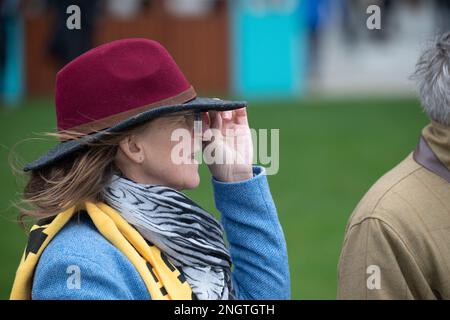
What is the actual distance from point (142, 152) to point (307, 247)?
4.51m

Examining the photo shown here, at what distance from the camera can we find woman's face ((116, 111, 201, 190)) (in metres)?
2.65

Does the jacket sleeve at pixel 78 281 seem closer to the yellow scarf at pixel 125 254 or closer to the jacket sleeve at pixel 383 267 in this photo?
the yellow scarf at pixel 125 254

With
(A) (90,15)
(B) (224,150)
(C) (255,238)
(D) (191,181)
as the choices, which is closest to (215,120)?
(B) (224,150)

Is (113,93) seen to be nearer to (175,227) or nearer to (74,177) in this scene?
(74,177)

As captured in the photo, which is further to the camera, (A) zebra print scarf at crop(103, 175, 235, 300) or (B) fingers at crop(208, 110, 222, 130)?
(B) fingers at crop(208, 110, 222, 130)

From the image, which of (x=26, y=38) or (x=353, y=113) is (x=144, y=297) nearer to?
(x=353, y=113)

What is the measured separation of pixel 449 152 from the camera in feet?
9.36

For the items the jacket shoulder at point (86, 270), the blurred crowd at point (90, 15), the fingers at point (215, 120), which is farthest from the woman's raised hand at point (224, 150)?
the blurred crowd at point (90, 15)

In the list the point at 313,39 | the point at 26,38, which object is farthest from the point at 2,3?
the point at 313,39

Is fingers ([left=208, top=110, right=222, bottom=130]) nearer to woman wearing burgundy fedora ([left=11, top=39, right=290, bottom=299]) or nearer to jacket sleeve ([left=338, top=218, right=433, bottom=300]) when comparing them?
woman wearing burgundy fedora ([left=11, top=39, right=290, bottom=299])

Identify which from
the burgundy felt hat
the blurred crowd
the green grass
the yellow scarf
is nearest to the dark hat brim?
the burgundy felt hat

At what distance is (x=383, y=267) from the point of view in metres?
2.74

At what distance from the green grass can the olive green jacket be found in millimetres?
2363

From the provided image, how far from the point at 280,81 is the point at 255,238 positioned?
1189 centimetres
